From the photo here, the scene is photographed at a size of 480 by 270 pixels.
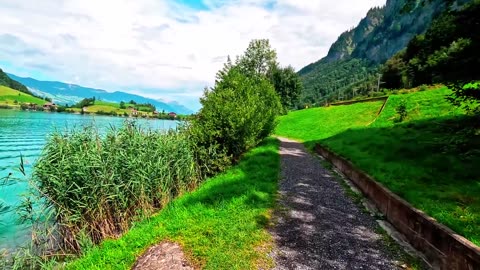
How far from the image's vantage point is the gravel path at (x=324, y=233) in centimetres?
618

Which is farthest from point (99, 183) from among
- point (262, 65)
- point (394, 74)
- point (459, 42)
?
point (394, 74)

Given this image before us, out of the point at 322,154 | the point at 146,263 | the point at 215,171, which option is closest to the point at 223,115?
the point at 215,171

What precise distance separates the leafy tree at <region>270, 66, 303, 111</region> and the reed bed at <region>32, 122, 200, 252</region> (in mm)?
60588

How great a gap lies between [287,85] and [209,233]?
67.8 metres

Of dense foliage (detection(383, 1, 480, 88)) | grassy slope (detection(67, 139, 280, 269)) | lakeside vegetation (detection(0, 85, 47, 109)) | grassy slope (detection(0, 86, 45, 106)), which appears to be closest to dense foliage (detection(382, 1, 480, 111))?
dense foliage (detection(383, 1, 480, 88))

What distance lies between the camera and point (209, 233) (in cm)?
720

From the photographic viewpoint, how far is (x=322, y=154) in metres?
21.3

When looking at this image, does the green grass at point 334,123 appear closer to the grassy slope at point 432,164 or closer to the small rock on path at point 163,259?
the grassy slope at point 432,164

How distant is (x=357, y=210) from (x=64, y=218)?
8.66 m

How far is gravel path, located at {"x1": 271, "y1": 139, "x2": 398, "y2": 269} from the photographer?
6176mm

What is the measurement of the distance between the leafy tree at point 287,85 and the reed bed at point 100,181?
60588 millimetres

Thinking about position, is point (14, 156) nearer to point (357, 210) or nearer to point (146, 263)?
point (146, 263)

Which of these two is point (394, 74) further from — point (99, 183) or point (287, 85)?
point (99, 183)

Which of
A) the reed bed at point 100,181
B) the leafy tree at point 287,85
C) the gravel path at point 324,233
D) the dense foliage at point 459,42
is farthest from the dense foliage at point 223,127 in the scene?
the leafy tree at point 287,85
